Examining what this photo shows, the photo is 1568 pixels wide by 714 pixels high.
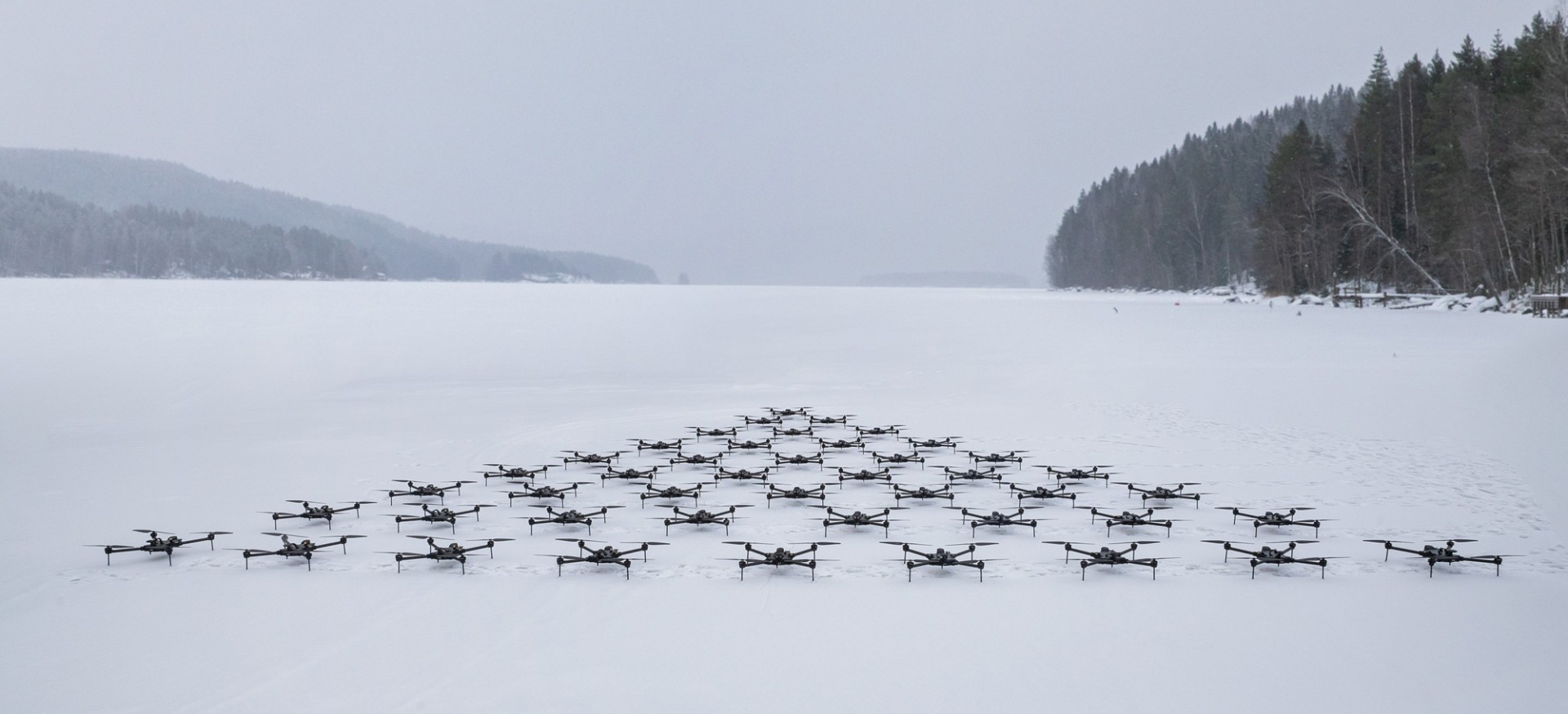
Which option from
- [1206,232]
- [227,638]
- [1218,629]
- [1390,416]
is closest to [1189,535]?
[1218,629]

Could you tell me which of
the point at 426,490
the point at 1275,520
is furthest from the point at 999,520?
the point at 426,490

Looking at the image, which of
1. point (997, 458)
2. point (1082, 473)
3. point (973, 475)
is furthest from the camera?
point (997, 458)

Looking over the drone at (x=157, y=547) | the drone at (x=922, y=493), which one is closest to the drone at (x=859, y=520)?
the drone at (x=922, y=493)

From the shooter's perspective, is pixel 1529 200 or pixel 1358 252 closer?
pixel 1529 200

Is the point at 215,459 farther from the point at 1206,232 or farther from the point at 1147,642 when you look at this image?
the point at 1206,232

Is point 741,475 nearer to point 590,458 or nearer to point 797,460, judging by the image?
point 797,460

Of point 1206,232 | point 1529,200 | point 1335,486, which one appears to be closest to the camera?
point 1335,486

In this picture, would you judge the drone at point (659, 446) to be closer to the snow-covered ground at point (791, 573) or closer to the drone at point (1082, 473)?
the snow-covered ground at point (791, 573)
